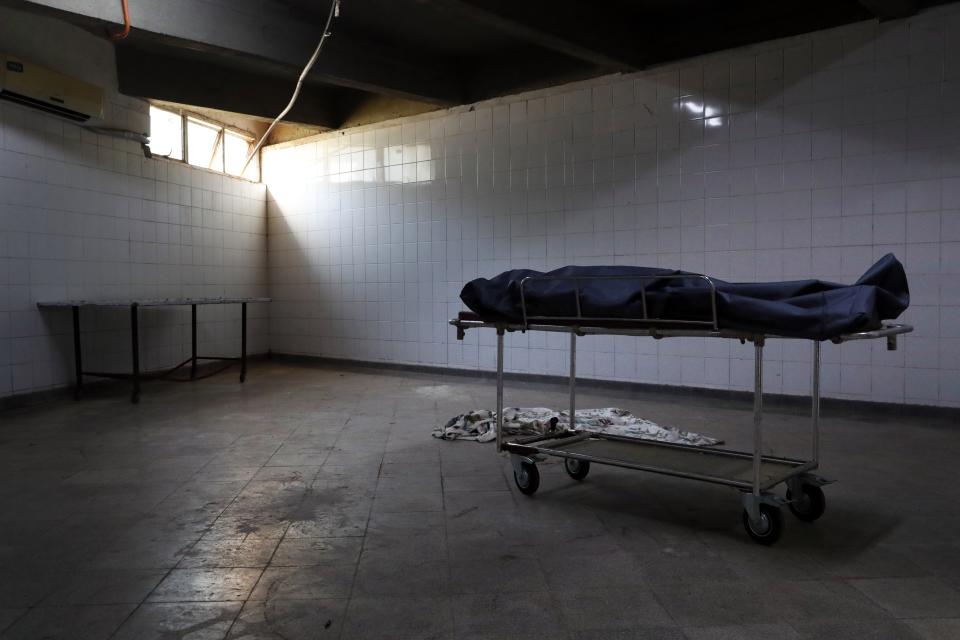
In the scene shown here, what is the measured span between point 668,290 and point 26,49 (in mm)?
5275

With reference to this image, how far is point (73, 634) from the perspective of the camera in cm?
191

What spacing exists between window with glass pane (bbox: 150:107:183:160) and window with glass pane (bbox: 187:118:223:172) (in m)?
0.14

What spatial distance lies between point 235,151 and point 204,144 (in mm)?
467

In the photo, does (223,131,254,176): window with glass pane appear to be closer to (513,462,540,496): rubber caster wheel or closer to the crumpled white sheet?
the crumpled white sheet

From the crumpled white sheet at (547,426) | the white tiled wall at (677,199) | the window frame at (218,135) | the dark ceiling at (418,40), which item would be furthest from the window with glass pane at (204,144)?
the crumpled white sheet at (547,426)

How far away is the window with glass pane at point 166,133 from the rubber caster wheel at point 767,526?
251 inches

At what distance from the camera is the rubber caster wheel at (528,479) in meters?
3.17

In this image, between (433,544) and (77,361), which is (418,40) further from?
(433,544)

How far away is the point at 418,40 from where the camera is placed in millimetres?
6023

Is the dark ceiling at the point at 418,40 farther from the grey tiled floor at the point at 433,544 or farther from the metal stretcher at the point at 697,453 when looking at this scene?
the grey tiled floor at the point at 433,544

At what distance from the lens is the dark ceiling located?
4684 mm

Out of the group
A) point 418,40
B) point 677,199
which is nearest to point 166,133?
point 418,40

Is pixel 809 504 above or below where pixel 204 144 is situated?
below

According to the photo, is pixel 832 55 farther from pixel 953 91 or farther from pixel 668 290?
pixel 668 290
